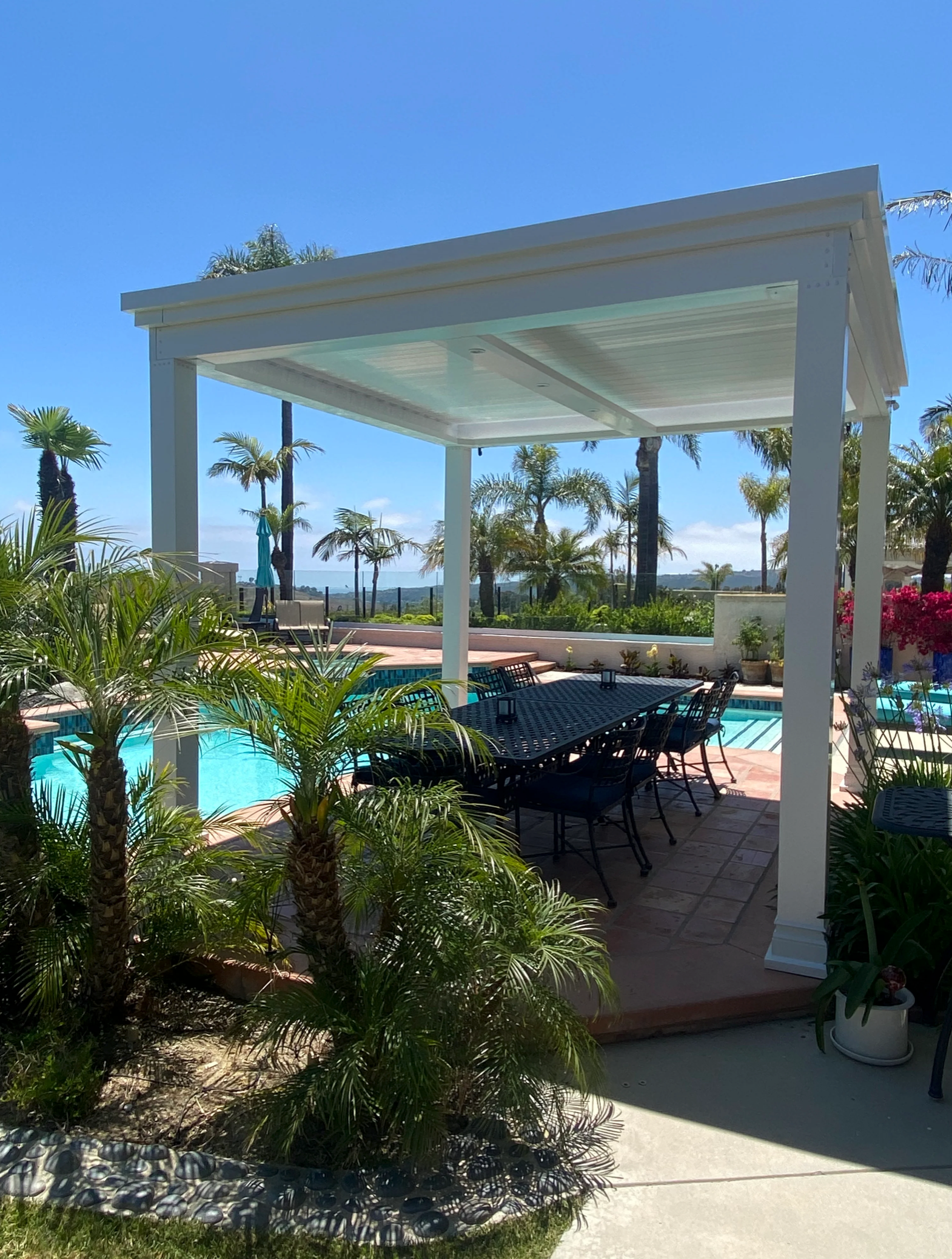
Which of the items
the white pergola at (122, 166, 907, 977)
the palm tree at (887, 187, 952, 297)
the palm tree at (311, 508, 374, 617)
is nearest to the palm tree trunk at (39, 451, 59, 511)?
the palm tree at (311, 508, 374, 617)

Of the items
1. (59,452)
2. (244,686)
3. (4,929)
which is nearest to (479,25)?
(244,686)

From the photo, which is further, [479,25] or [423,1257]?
[479,25]

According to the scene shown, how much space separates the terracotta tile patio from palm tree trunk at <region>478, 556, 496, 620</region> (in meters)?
14.7

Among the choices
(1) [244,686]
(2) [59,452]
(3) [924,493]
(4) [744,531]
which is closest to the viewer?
(1) [244,686]

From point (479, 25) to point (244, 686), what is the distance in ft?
27.0

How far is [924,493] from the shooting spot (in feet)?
57.5

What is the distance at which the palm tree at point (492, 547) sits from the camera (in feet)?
71.4

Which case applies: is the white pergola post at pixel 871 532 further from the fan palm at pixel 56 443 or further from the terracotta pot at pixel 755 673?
the fan palm at pixel 56 443

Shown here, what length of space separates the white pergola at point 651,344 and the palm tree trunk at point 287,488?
21781 mm

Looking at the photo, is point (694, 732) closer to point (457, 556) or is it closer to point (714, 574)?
point (457, 556)

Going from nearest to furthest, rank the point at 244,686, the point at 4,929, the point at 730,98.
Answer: the point at 244,686
the point at 4,929
the point at 730,98

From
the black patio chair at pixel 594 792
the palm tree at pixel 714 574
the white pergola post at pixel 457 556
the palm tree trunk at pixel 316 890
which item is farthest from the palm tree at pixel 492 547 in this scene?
the palm tree trunk at pixel 316 890

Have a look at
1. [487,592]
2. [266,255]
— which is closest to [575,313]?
[487,592]

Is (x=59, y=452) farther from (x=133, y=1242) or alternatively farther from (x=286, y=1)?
(x=133, y=1242)
